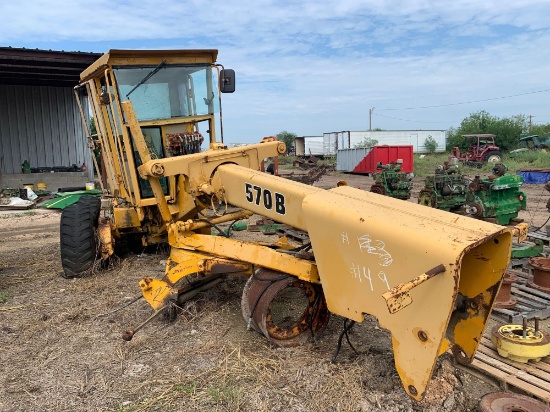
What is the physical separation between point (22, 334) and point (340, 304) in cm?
307

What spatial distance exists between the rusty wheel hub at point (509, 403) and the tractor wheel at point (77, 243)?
15.8 feet

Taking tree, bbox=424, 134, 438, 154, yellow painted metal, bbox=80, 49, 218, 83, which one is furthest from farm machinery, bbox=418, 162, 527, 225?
tree, bbox=424, 134, 438, 154

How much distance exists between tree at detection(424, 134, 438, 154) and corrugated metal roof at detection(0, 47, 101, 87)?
108ft

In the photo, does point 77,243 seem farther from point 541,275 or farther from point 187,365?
point 541,275

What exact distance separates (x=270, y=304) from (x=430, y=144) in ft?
134

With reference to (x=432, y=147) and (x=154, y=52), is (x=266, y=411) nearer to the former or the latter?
(x=154, y=52)

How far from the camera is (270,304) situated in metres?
3.71

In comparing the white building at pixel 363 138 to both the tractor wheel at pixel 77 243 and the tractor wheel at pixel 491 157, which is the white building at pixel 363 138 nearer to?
the tractor wheel at pixel 491 157

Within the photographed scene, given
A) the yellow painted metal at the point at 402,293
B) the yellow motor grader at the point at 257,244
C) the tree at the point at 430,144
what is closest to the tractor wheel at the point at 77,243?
the yellow motor grader at the point at 257,244

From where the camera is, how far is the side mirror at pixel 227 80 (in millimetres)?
5512

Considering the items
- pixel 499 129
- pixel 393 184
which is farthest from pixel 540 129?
pixel 393 184

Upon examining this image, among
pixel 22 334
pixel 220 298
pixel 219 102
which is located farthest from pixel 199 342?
pixel 219 102

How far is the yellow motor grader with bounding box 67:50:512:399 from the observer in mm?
2631

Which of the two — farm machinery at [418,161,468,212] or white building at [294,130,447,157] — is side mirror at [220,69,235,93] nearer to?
farm machinery at [418,161,468,212]
